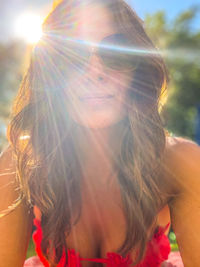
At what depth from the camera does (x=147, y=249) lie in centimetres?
190

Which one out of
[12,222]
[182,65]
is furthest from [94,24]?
[182,65]

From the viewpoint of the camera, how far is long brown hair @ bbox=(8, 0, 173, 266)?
72.4 inches

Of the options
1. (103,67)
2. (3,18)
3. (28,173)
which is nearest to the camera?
(103,67)

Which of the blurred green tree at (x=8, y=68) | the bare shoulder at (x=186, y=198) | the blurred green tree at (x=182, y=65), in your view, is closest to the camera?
the bare shoulder at (x=186, y=198)

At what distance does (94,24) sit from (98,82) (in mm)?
367

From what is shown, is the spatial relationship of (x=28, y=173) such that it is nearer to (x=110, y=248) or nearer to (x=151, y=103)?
(x=110, y=248)

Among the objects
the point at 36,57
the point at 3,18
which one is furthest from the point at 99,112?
the point at 3,18

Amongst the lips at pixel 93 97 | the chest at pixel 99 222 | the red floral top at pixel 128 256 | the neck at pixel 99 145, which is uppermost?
the lips at pixel 93 97

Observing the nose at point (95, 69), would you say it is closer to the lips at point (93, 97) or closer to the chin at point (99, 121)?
the lips at point (93, 97)

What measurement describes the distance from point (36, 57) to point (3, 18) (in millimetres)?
18280

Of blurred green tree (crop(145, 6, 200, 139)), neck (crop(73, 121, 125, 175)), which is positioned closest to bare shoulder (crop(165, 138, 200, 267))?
neck (crop(73, 121, 125, 175))

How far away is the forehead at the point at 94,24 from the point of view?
1.82 metres

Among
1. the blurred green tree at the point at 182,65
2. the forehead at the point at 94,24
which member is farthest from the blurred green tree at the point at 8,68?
the forehead at the point at 94,24

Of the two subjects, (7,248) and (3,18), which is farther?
(3,18)
